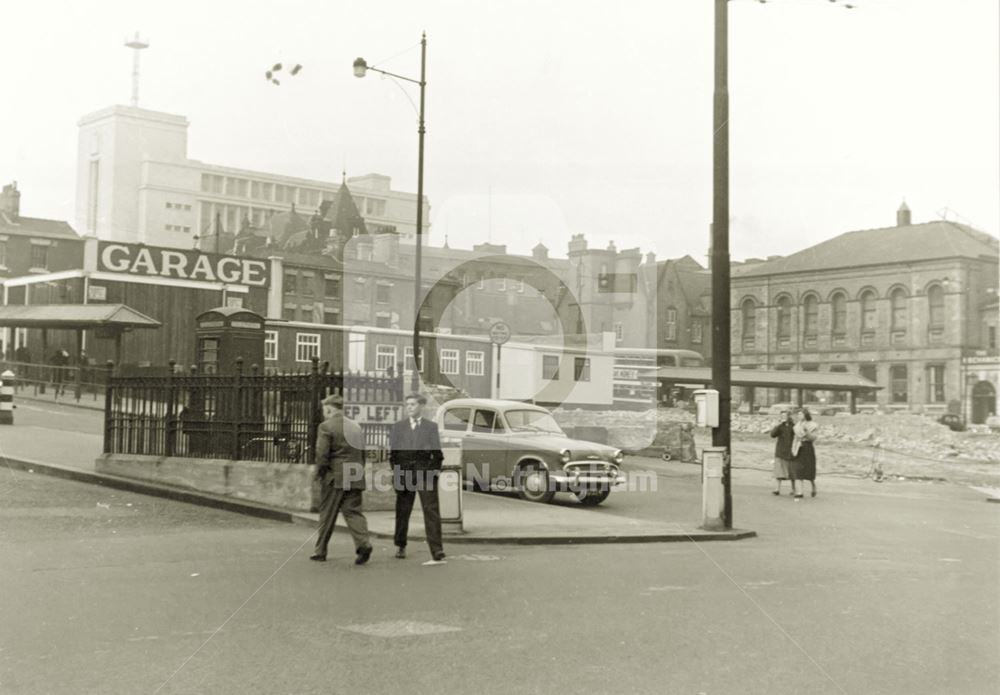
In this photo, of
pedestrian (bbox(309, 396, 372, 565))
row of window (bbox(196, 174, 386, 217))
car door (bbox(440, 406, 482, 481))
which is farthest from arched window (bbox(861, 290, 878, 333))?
row of window (bbox(196, 174, 386, 217))

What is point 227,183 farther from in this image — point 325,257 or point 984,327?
point 984,327

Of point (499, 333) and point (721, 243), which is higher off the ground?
point (721, 243)

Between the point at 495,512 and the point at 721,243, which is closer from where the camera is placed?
the point at 721,243

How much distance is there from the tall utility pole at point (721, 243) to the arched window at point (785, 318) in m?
19.0

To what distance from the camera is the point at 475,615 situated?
752cm

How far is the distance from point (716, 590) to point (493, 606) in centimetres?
222

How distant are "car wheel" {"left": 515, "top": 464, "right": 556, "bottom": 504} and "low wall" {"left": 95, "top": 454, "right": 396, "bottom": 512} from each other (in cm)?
296

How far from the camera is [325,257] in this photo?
67062mm

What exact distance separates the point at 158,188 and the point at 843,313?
77357mm

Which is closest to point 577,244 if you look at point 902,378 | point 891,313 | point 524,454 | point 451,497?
point 902,378

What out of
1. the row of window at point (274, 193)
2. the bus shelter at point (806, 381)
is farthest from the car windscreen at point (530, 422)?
the row of window at point (274, 193)

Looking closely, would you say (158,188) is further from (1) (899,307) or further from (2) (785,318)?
(1) (899,307)

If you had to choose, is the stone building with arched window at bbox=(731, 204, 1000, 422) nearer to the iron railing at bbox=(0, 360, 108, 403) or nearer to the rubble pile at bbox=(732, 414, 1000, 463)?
the rubble pile at bbox=(732, 414, 1000, 463)

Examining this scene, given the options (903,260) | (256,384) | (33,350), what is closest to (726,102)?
(256,384)
